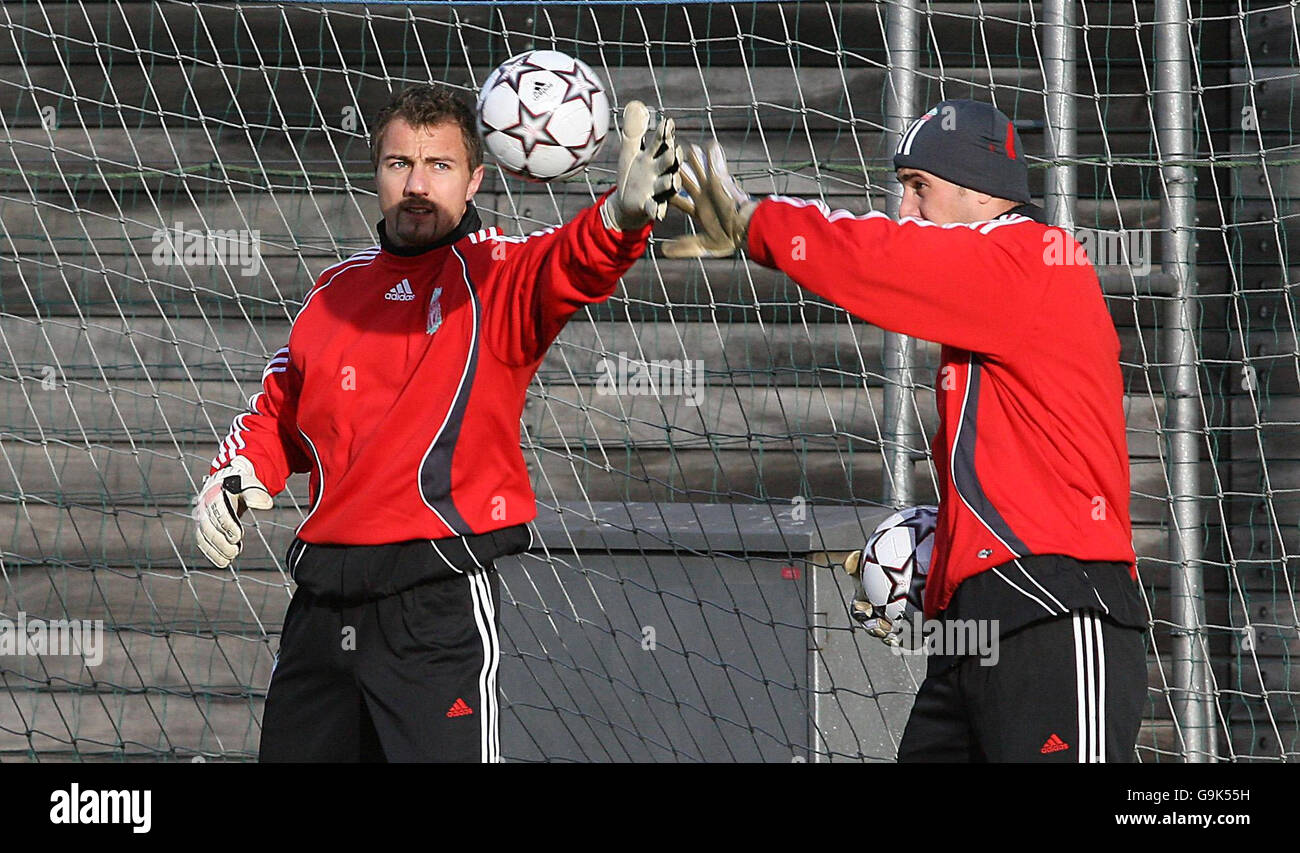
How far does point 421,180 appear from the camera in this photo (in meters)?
3.37

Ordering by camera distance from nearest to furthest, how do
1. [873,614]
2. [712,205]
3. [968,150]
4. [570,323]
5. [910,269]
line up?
[910,269] < [712,205] < [968,150] < [873,614] < [570,323]

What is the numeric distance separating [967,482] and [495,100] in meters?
1.35

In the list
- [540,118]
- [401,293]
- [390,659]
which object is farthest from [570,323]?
[390,659]

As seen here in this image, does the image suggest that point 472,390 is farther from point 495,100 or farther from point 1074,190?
point 1074,190

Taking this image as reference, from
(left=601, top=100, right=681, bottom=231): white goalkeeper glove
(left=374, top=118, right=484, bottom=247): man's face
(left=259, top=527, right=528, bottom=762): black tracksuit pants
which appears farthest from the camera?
(left=374, top=118, right=484, bottom=247): man's face

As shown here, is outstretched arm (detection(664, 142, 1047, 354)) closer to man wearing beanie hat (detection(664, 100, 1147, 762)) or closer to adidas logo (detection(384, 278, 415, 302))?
man wearing beanie hat (detection(664, 100, 1147, 762))

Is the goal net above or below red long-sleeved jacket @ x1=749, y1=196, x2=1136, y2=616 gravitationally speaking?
above

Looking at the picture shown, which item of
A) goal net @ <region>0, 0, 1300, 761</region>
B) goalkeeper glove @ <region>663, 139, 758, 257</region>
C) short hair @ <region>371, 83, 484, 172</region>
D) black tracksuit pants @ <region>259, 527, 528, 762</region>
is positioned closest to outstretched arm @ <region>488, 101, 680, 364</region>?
goalkeeper glove @ <region>663, 139, 758, 257</region>

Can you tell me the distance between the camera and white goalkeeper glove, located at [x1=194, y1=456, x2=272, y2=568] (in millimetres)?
3383

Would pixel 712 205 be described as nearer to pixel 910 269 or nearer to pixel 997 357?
pixel 910 269

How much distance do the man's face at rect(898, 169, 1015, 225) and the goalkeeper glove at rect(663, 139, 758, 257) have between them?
0.43 metres

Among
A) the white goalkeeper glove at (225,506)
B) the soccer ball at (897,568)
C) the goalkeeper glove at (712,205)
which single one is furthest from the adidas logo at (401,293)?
the soccer ball at (897,568)

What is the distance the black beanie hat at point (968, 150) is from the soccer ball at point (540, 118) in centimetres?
71

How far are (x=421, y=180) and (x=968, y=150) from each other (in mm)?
1243
